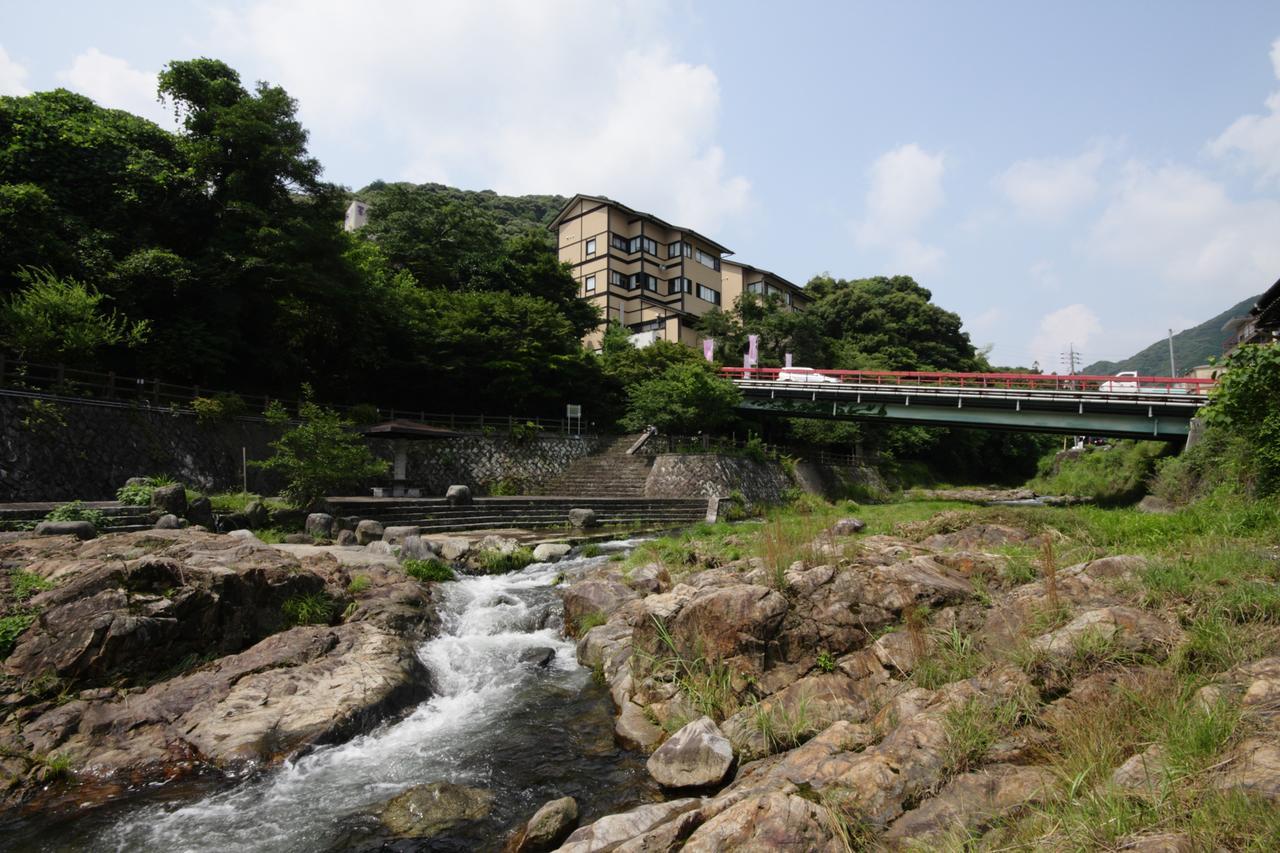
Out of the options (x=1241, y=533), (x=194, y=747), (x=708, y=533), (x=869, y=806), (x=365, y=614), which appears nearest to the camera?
(x=869, y=806)

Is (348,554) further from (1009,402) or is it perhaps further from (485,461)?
(1009,402)

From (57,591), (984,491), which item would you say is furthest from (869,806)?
(984,491)

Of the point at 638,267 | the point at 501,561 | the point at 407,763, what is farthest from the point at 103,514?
the point at 638,267

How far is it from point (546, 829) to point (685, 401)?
29.5 metres

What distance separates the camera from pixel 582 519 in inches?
939

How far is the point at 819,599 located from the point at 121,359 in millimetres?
27639

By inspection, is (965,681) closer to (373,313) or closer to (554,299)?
(373,313)

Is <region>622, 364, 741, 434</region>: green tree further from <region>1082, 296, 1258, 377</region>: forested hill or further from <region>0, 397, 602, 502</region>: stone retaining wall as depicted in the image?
<region>1082, 296, 1258, 377</region>: forested hill

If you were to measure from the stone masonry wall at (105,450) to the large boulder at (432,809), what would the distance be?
18.8 meters

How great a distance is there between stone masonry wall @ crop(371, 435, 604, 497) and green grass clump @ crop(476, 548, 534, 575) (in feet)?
47.0

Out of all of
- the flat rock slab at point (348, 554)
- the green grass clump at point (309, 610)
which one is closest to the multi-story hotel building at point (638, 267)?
the flat rock slab at point (348, 554)

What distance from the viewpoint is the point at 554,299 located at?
46969 mm

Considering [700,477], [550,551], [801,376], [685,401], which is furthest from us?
[801,376]

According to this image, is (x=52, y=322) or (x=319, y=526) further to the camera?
(x=52, y=322)
